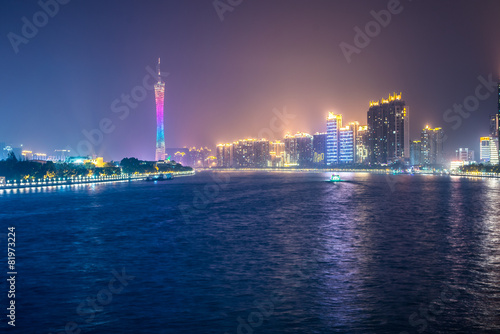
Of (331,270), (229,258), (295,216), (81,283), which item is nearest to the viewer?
(81,283)

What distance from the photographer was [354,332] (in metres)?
13.3

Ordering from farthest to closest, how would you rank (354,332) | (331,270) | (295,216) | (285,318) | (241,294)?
(295,216), (331,270), (241,294), (285,318), (354,332)

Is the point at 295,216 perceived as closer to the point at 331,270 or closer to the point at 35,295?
the point at 331,270

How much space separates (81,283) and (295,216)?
98.3 ft

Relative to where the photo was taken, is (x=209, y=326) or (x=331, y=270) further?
(x=331, y=270)

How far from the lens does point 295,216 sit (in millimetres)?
46875

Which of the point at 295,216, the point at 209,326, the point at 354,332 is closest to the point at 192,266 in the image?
the point at 209,326

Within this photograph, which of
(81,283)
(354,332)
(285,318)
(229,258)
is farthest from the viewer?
(229,258)

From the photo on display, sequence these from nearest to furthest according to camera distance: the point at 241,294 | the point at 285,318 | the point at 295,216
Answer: the point at 285,318 → the point at 241,294 → the point at 295,216

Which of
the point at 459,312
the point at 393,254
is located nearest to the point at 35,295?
the point at 459,312

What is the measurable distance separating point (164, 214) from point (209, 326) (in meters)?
36.7

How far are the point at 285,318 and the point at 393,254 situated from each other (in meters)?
12.8

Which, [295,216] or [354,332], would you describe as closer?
[354,332]

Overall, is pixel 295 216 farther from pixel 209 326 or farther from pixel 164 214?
pixel 209 326
